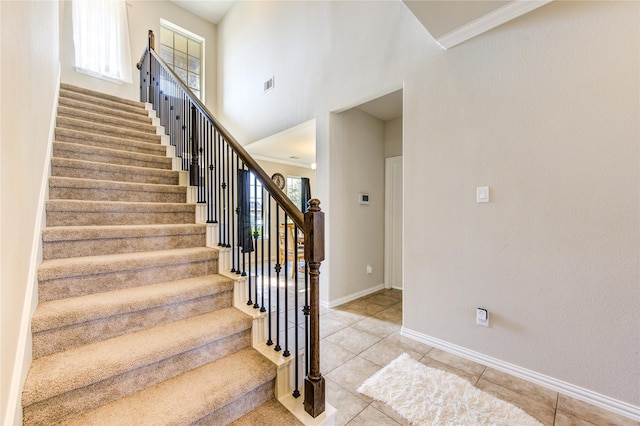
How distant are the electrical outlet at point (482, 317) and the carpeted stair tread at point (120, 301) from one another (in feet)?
6.40

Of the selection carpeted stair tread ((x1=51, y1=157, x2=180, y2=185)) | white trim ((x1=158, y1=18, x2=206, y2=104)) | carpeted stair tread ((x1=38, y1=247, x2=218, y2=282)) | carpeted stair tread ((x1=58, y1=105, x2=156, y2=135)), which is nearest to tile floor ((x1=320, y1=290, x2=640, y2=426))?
carpeted stair tread ((x1=38, y1=247, x2=218, y2=282))

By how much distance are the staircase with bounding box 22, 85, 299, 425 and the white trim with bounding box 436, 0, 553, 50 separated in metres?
2.58

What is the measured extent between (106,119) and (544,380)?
4.70 m

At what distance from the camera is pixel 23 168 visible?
121cm

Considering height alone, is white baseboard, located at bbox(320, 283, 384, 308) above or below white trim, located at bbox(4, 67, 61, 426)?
below

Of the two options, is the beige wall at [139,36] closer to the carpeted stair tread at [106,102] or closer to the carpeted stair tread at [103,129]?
the carpeted stair tread at [106,102]

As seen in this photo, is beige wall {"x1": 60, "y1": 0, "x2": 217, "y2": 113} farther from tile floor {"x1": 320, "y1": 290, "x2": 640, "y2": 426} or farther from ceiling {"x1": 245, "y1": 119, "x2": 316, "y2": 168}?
tile floor {"x1": 320, "y1": 290, "x2": 640, "y2": 426}

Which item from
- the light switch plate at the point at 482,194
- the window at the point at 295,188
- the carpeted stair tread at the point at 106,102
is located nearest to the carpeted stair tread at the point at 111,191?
the carpeted stair tread at the point at 106,102

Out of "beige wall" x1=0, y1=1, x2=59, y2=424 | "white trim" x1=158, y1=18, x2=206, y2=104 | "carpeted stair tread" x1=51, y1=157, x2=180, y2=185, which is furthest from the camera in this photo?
"white trim" x1=158, y1=18, x2=206, y2=104

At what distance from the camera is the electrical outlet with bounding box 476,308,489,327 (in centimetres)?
214

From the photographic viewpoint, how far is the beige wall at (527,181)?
5.43 feet

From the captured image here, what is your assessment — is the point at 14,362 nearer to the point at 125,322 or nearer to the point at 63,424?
the point at 63,424

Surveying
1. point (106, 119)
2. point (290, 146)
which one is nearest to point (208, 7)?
point (290, 146)

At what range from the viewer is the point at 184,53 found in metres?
5.95
